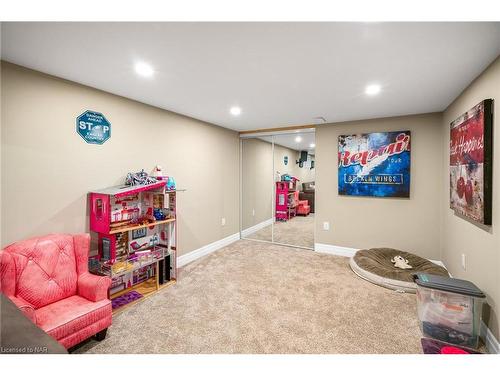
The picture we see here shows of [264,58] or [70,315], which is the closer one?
[70,315]

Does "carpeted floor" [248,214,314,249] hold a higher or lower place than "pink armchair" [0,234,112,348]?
lower

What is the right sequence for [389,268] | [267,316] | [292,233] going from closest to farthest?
1. [267,316]
2. [389,268]
3. [292,233]

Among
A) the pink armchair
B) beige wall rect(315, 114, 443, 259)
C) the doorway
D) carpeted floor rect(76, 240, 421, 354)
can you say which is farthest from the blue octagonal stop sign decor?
beige wall rect(315, 114, 443, 259)

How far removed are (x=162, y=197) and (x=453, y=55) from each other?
3.15 meters

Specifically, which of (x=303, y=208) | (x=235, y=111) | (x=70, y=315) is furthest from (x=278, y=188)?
(x=70, y=315)

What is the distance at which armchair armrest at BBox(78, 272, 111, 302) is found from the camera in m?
1.94

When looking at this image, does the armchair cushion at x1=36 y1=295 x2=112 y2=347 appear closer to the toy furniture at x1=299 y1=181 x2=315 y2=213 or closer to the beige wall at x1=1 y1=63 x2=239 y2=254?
the beige wall at x1=1 y1=63 x2=239 y2=254

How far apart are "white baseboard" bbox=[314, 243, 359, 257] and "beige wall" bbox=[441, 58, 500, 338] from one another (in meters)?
1.33

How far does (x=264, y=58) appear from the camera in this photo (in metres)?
1.86

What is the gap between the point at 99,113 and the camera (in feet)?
8.50

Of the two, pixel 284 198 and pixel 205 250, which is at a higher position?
pixel 284 198

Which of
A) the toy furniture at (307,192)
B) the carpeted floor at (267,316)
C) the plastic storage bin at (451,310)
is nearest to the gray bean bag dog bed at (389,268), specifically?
the carpeted floor at (267,316)

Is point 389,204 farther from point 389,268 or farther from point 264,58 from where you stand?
point 264,58

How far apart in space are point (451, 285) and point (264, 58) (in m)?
2.46
